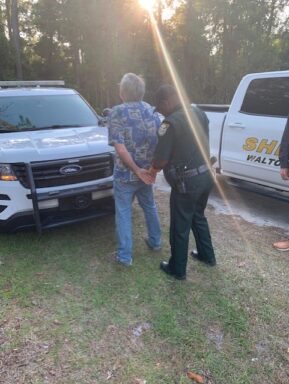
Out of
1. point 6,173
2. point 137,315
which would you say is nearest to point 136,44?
point 6,173

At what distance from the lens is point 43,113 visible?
496cm

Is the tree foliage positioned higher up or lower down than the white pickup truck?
higher up

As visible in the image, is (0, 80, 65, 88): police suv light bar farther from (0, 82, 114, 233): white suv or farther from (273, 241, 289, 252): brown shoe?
(273, 241, 289, 252): brown shoe

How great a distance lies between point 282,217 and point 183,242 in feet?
7.98

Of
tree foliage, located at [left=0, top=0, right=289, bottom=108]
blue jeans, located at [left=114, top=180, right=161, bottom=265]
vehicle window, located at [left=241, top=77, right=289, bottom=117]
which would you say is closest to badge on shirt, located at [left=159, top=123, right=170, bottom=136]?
blue jeans, located at [left=114, top=180, right=161, bottom=265]

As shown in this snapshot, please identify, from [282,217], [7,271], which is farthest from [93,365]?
[282,217]

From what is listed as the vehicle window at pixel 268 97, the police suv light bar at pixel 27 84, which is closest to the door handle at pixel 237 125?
the vehicle window at pixel 268 97

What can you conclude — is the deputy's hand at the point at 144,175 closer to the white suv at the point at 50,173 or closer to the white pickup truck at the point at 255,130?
the white suv at the point at 50,173

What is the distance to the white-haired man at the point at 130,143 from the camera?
10.4ft

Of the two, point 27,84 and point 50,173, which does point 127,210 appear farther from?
point 27,84

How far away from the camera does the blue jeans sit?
3.43 metres

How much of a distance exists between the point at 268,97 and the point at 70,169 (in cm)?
278

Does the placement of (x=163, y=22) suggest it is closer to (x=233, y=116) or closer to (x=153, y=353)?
(x=233, y=116)

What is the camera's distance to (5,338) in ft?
8.91
